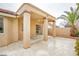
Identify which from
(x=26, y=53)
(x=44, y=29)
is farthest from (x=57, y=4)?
(x=26, y=53)

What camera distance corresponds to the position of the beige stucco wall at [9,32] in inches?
91.3

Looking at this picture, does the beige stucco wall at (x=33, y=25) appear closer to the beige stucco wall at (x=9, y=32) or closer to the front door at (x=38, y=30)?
the front door at (x=38, y=30)

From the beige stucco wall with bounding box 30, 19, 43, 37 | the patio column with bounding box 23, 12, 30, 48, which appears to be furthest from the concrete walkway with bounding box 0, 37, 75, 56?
the beige stucco wall with bounding box 30, 19, 43, 37

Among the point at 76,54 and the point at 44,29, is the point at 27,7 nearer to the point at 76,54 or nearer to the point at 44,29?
the point at 44,29

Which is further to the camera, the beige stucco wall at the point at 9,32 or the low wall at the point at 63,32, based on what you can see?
the low wall at the point at 63,32

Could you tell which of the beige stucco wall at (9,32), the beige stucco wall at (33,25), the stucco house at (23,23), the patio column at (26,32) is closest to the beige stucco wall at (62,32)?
the stucco house at (23,23)

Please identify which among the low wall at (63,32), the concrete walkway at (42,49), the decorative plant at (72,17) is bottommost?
the concrete walkway at (42,49)

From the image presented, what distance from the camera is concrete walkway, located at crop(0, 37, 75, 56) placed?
237 cm

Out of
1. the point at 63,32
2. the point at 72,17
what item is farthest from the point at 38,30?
the point at 72,17

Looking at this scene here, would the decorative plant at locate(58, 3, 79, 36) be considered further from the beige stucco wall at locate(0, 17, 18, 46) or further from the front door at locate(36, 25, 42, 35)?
the beige stucco wall at locate(0, 17, 18, 46)

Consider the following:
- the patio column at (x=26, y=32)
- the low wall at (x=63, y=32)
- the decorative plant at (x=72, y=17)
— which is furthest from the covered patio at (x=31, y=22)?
the decorative plant at (x=72, y=17)

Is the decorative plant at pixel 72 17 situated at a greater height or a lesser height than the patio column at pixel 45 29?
greater

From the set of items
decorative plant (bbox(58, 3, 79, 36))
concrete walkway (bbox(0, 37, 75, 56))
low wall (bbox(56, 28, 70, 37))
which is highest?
decorative plant (bbox(58, 3, 79, 36))

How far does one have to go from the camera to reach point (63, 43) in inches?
96.7
